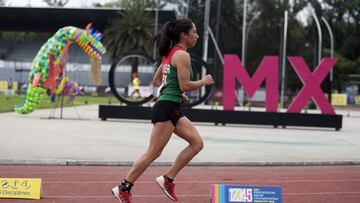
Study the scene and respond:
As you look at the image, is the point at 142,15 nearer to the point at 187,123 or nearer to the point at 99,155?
the point at 99,155

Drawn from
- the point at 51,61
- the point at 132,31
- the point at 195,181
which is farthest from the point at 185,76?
the point at 132,31

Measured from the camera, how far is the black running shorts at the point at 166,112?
6.06 metres

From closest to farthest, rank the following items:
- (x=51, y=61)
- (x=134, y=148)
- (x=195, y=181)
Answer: (x=195, y=181) → (x=134, y=148) → (x=51, y=61)

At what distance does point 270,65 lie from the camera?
23.2 m

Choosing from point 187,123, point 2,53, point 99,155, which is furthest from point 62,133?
point 2,53

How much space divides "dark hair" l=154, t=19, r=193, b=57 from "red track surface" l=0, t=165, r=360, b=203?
72.9 inches

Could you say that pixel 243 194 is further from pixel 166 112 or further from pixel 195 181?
pixel 195 181

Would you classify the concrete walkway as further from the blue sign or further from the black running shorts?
the blue sign

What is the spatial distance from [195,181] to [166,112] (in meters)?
2.79

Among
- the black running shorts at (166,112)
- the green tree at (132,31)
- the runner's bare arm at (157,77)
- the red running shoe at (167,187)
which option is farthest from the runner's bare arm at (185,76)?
the green tree at (132,31)

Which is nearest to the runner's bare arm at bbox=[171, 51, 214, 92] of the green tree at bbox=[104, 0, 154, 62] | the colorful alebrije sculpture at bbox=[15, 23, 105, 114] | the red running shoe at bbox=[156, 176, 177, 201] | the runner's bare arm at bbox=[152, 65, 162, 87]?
the runner's bare arm at bbox=[152, 65, 162, 87]

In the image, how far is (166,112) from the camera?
6059 millimetres

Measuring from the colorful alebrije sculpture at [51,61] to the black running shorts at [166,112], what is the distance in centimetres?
1786

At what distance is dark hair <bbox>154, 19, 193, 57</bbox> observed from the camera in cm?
627
